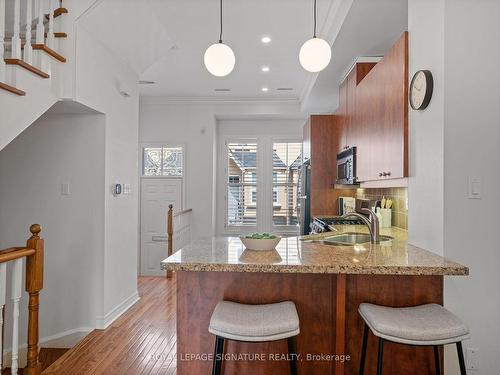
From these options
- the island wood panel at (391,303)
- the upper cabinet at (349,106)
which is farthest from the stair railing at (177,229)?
the island wood panel at (391,303)

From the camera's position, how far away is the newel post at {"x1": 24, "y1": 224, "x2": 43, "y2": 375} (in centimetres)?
190

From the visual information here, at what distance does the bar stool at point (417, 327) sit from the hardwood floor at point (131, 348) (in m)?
1.63

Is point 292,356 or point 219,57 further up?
point 219,57

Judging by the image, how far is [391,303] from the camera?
68.7 inches

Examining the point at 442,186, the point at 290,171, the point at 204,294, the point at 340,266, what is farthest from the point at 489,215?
the point at 290,171

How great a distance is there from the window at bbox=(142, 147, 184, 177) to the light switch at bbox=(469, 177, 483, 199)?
487cm

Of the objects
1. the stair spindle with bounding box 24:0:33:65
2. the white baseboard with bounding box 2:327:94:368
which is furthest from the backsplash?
the stair spindle with bounding box 24:0:33:65

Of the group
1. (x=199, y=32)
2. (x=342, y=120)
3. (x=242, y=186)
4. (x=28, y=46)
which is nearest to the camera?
(x=28, y=46)

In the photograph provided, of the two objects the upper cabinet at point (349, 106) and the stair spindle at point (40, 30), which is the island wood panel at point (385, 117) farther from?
the stair spindle at point (40, 30)

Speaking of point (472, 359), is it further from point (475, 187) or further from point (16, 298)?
point (16, 298)

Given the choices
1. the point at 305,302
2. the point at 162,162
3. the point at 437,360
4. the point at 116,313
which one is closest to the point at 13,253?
the point at 305,302

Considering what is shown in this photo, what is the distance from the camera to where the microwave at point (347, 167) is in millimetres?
3449

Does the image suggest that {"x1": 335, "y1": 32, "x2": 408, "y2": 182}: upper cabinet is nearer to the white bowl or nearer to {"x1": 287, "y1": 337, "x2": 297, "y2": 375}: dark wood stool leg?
the white bowl

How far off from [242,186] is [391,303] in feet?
15.4
